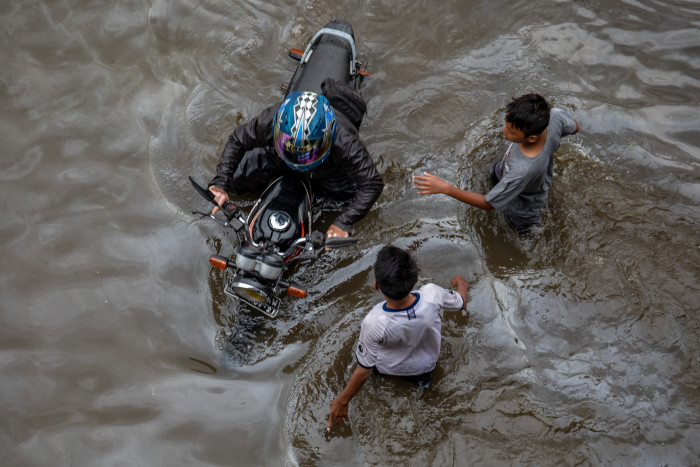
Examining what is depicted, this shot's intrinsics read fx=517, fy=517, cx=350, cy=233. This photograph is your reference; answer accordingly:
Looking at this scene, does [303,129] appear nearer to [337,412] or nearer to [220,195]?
[220,195]

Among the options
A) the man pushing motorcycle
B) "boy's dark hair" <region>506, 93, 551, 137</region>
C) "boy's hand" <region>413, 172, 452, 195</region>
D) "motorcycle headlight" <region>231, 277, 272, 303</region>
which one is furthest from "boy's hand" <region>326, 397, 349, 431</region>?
"boy's dark hair" <region>506, 93, 551, 137</region>

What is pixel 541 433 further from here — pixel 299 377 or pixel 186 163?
pixel 186 163

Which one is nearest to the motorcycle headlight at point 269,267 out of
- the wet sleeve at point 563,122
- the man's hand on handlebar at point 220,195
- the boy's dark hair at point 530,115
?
the man's hand on handlebar at point 220,195

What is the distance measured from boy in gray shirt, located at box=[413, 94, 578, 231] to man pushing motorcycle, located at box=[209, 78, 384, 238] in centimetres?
58

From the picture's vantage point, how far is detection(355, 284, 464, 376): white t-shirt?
3.30 m

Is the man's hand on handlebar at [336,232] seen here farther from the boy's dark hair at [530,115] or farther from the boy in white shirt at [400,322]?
the boy's dark hair at [530,115]

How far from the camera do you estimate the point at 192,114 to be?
5520mm

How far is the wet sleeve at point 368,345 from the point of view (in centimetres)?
336

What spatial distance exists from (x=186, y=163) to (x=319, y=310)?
6.84 ft

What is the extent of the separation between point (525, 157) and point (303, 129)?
1702 millimetres

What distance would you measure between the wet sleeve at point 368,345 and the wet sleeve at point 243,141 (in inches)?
71.0

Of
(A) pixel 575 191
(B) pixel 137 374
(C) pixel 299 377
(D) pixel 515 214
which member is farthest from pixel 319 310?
(A) pixel 575 191

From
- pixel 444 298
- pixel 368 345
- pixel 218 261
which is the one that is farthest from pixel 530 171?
pixel 218 261

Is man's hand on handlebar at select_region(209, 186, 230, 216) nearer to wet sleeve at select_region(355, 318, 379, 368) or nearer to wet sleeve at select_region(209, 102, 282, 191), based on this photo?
wet sleeve at select_region(209, 102, 282, 191)
